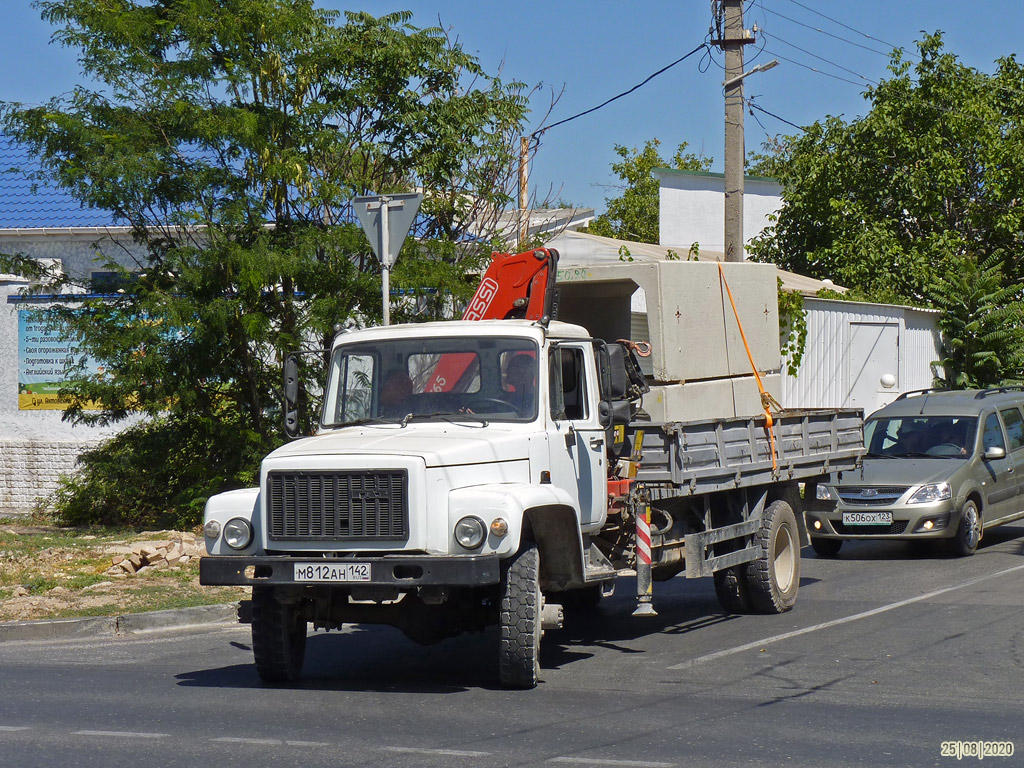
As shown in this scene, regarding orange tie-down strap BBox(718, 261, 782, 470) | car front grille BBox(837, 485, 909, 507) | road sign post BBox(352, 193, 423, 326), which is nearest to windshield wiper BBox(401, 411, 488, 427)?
road sign post BBox(352, 193, 423, 326)

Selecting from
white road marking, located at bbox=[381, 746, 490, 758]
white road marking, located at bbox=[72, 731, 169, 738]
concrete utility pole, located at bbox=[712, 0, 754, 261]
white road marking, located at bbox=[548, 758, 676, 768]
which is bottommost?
white road marking, located at bbox=[548, 758, 676, 768]

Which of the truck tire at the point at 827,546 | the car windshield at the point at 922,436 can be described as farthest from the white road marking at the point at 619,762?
the car windshield at the point at 922,436

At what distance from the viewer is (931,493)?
13.8m

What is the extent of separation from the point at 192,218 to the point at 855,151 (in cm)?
2029

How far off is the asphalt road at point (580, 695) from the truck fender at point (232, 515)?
904 mm

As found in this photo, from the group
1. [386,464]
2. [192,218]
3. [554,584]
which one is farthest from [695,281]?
[192,218]

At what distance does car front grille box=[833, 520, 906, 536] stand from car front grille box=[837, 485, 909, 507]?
23 cm

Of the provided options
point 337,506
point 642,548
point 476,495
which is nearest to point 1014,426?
point 642,548

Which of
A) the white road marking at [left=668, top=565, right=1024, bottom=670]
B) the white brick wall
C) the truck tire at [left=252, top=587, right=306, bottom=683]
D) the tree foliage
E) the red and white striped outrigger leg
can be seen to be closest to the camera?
the truck tire at [left=252, top=587, right=306, bottom=683]

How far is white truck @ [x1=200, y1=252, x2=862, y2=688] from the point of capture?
732 cm

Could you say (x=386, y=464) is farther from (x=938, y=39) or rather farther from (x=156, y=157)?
(x=938, y=39)

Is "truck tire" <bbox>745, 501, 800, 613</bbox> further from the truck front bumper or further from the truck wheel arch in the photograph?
the truck front bumper

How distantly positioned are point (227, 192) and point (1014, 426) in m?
10.3

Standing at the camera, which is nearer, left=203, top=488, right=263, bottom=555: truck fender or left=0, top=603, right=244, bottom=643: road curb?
left=203, top=488, right=263, bottom=555: truck fender
